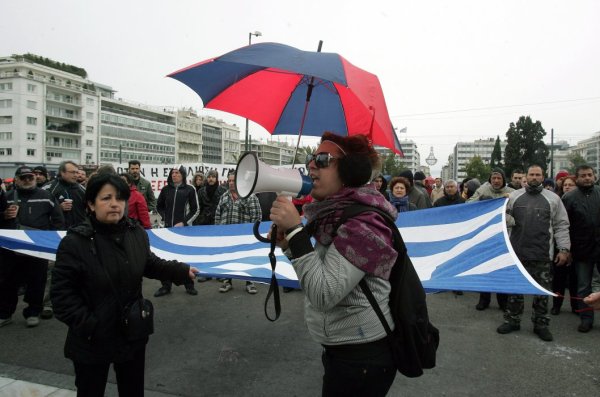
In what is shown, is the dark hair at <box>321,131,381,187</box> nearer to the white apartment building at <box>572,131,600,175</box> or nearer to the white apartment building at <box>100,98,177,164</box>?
the white apartment building at <box>100,98,177,164</box>

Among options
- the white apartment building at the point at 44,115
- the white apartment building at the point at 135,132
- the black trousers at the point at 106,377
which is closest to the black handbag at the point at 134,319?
the black trousers at the point at 106,377

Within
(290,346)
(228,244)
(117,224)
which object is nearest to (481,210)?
(290,346)

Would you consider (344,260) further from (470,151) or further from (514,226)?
(470,151)

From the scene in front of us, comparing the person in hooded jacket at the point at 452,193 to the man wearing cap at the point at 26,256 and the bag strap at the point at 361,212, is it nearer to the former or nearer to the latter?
the bag strap at the point at 361,212

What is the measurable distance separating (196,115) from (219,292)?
123 meters

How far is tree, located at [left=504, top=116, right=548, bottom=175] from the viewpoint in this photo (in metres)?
70.4

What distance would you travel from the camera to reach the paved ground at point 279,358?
3488 mm

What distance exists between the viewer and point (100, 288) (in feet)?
7.48

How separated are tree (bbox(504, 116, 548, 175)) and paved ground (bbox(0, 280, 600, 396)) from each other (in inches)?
2911

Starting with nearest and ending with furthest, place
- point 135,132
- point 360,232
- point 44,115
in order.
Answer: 1. point 360,232
2. point 44,115
3. point 135,132

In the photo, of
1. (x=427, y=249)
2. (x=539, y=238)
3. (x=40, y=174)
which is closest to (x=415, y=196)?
(x=539, y=238)

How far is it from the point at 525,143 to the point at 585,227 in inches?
2953

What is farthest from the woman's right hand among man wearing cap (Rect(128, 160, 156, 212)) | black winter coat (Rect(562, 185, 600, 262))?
man wearing cap (Rect(128, 160, 156, 212))

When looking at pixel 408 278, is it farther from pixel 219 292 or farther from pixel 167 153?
pixel 167 153
